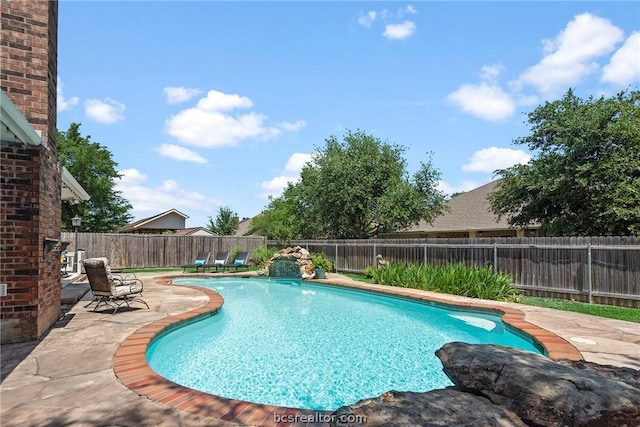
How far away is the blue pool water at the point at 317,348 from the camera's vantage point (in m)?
4.45

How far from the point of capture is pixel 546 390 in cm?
225

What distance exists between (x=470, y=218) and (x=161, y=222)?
26.7 m

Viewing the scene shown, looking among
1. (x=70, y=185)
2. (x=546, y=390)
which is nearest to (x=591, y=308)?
(x=546, y=390)

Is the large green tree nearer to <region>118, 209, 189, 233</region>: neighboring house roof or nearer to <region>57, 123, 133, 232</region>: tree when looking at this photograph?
<region>118, 209, 189, 233</region>: neighboring house roof

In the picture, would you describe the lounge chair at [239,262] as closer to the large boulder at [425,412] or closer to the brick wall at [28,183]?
the brick wall at [28,183]

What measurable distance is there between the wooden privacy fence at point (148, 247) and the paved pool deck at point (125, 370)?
479 inches

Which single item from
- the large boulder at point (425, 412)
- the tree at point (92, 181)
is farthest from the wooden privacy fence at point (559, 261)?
the tree at point (92, 181)

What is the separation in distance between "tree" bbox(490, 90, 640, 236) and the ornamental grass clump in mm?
4940

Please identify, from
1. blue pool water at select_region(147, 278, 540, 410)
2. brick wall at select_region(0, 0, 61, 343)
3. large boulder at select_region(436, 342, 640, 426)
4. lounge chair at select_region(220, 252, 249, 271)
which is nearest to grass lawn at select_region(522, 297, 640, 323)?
blue pool water at select_region(147, 278, 540, 410)

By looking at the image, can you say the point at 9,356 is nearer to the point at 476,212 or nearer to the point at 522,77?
the point at 522,77

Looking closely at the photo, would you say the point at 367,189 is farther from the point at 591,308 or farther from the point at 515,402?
the point at 515,402

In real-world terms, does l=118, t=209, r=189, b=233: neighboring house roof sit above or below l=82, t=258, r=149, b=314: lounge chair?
above

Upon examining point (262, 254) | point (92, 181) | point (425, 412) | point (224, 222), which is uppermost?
point (92, 181)

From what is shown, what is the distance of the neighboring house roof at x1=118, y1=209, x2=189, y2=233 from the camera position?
33156 millimetres
